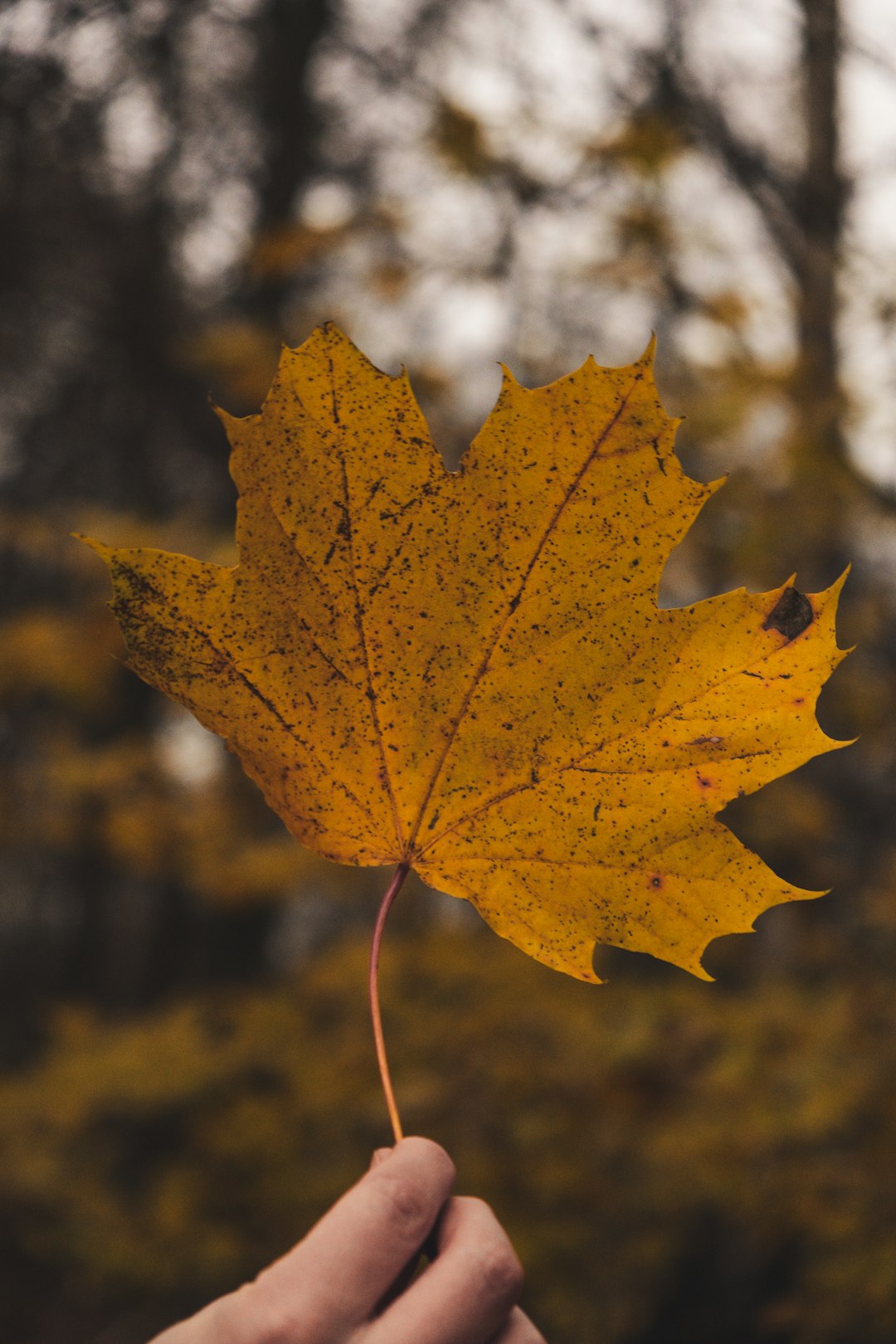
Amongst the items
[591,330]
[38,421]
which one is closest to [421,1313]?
[591,330]

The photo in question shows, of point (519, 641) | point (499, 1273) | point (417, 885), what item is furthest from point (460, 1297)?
point (417, 885)

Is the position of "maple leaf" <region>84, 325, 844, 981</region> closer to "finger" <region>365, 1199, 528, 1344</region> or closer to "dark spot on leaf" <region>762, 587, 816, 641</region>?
"dark spot on leaf" <region>762, 587, 816, 641</region>

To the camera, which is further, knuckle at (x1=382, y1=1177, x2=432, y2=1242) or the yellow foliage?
the yellow foliage

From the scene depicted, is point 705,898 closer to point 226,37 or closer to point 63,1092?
point 63,1092

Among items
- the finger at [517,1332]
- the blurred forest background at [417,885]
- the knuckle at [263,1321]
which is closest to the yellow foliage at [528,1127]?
the blurred forest background at [417,885]

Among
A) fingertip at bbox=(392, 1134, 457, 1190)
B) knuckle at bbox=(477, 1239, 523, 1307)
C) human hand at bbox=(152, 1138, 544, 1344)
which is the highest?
fingertip at bbox=(392, 1134, 457, 1190)

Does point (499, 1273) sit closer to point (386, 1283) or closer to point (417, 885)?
point (386, 1283)

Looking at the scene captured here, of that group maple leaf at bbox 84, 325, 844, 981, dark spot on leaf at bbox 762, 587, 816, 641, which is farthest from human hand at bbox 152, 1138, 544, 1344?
dark spot on leaf at bbox 762, 587, 816, 641
